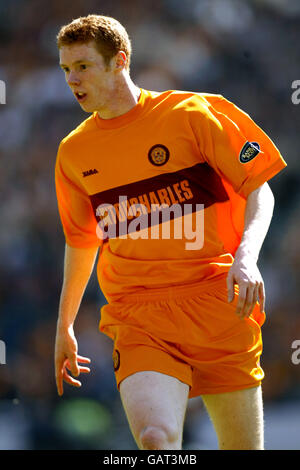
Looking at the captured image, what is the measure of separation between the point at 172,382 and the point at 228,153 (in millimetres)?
918

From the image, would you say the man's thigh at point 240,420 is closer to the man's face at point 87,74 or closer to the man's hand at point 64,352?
the man's hand at point 64,352

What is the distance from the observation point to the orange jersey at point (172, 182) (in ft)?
9.95

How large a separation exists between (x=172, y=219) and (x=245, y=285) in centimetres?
61

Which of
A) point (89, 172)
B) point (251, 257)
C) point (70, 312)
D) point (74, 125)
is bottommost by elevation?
point (70, 312)

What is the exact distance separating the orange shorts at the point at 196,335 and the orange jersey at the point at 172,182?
0.23ft

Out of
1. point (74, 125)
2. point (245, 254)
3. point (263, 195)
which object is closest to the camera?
point (245, 254)

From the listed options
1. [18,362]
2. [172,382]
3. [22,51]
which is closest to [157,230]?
[172,382]

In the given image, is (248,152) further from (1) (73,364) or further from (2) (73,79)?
(1) (73,364)

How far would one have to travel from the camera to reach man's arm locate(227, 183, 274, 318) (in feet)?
8.51

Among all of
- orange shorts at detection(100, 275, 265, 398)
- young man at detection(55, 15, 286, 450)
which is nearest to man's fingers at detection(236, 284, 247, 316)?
young man at detection(55, 15, 286, 450)

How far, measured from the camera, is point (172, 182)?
3.08 meters

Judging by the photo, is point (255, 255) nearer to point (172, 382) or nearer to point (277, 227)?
point (172, 382)

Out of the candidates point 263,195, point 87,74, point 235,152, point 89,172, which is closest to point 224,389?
point 263,195

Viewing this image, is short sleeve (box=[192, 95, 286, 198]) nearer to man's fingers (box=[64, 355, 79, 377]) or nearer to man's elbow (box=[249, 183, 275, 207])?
man's elbow (box=[249, 183, 275, 207])
